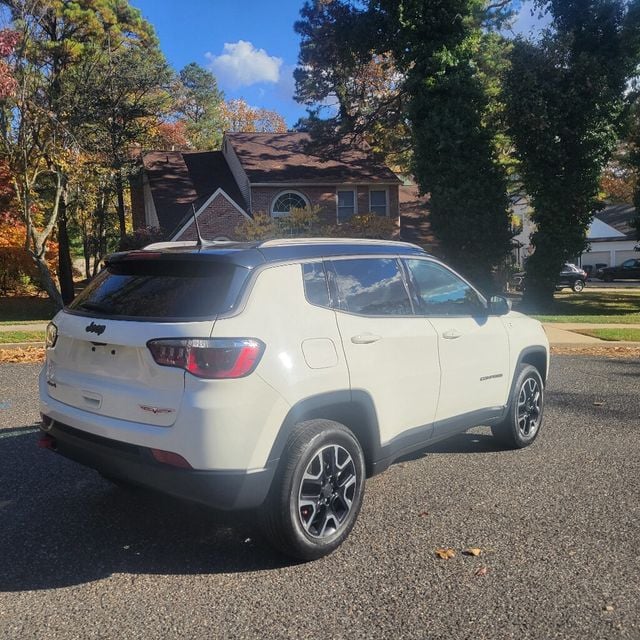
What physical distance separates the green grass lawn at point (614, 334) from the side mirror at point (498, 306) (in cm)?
951

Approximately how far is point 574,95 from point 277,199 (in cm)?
1385

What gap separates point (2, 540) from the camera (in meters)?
3.84

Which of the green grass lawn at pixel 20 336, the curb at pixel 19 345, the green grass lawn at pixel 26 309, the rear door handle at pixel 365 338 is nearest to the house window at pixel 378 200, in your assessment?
the green grass lawn at pixel 26 309

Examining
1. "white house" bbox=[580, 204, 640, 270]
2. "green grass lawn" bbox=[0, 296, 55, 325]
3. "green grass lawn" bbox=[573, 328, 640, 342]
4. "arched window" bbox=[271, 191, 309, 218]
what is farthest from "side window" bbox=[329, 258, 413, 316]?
"white house" bbox=[580, 204, 640, 270]

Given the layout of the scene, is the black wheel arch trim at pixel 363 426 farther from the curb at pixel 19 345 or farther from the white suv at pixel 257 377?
the curb at pixel 19 345

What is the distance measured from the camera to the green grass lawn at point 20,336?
13.2 metres

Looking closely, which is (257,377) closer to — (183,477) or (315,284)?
(183,477)

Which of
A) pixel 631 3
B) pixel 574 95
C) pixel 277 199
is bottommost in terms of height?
pixel 277 199

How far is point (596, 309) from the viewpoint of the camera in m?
24.4

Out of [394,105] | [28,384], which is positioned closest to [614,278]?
[394,105]

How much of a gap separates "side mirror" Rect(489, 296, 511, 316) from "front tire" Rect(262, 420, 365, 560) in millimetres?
2086

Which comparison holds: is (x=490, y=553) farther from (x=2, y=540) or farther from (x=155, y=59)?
(x=155, y=59)

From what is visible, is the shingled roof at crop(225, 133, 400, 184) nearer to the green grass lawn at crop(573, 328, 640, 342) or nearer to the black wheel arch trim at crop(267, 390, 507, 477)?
the green grass lawn at crop(573, 328, 640, 342)

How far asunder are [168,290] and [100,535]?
1625mm
